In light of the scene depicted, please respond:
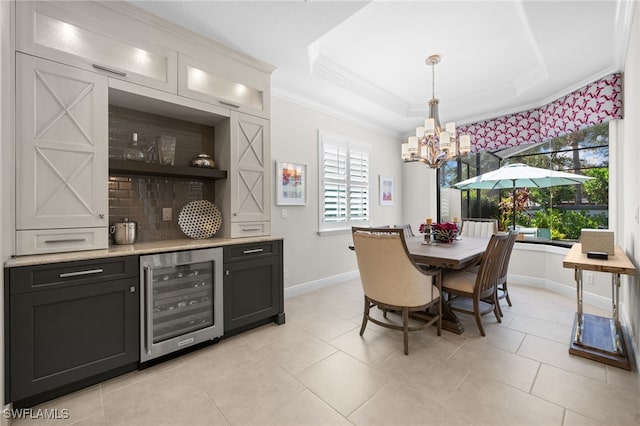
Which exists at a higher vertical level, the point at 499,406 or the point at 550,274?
the point at 550,274

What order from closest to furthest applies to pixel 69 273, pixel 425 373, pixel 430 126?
pixel 69 273 < pixel 425 373 < pixel 430 126

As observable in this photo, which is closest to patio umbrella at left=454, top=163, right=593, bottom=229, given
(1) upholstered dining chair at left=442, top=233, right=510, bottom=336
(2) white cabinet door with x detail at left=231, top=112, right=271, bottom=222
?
(1) upholstered dining chair at left=442, top=233, right=510, bottom=336

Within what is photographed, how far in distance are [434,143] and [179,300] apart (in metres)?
3.10

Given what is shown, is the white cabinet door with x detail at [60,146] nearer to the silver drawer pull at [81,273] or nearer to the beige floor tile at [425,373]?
the silver drawer pull at [81,273]

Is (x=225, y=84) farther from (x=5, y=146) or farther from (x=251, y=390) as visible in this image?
(x=251, y=390)

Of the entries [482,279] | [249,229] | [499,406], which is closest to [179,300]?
[249,229]

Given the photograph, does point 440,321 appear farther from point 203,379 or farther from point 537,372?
point 203,379

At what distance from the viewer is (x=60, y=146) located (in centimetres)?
194

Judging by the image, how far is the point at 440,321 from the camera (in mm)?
2637

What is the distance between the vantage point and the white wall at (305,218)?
375cm

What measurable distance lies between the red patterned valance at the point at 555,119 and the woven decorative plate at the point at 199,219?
4.30 metres

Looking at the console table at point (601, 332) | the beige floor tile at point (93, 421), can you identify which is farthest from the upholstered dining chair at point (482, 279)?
the beige floor tile at point (93, 421)

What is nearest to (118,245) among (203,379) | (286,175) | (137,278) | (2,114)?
(137,278)

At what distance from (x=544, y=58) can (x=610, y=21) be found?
0.63 m
